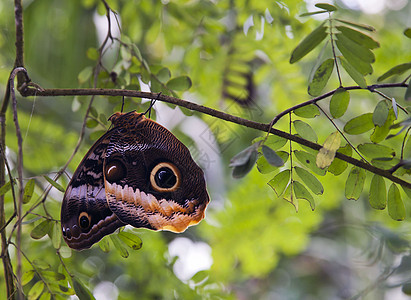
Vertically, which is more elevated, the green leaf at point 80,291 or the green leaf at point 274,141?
the green leaf at point 274,141

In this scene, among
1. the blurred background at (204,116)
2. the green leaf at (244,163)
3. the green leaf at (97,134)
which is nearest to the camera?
the green leaf at (244,163)

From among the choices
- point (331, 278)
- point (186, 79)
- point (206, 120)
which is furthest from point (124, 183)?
point (331, 278)

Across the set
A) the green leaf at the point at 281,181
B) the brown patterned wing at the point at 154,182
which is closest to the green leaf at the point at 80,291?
the brown patterned wing at the point at 154,182

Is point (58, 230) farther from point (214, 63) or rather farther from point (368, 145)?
point (214, 63)

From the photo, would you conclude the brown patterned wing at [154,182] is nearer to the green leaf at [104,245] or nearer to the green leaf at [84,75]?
the green leaf at [104,245]

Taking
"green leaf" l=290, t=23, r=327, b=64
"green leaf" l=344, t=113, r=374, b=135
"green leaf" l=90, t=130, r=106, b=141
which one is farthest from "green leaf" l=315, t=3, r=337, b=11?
"green leaf" l=90, t=130, r=106, b=141

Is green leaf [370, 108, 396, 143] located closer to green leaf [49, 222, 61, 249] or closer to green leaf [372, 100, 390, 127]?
green leaf [372, 100, 390, 127]
